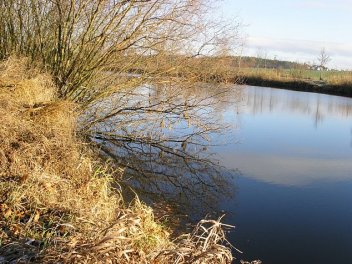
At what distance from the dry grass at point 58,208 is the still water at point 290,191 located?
1735 millimetres

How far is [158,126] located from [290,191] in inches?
223

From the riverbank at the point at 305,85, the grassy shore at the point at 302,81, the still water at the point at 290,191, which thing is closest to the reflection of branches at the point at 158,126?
the still water at the point at 290,191

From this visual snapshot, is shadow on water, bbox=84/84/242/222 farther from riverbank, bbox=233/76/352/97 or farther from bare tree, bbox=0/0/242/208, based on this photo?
riverbank, bbox=233/76/352/97

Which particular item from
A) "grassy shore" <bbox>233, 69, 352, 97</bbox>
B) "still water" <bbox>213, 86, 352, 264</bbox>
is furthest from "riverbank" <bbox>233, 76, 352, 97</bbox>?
"still water" <bbox>213, 86, 352, 264</bbox>

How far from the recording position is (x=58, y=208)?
515 cm

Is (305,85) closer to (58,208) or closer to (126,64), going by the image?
(126,64)

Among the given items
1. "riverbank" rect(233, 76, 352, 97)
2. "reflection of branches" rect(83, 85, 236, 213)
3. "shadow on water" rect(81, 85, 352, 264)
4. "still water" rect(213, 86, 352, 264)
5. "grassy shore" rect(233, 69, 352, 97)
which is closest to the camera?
"still water" rect(213, 86, 352, 264)

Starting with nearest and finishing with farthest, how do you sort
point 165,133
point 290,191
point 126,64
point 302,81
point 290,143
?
1. point 290,191
2. point 126,64
3. point 165,133
4. point 290,143
5. point 302,81

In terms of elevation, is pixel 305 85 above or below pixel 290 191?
above

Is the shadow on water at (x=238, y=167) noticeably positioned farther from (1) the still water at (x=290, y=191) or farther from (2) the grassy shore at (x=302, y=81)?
(2) the grassy shore at (x=302, y=81)

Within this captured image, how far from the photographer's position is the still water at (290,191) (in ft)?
24.0

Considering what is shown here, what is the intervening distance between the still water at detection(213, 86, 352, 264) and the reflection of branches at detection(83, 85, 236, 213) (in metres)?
0.91

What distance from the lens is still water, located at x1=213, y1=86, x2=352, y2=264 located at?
733 cm

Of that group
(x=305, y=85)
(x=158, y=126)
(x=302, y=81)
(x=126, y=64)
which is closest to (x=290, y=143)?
(x=158, y=126)
